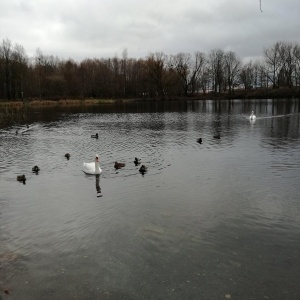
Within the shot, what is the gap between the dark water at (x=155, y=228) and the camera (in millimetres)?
6703

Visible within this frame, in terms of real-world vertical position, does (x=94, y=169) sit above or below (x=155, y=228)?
above

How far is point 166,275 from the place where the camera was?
6.96m

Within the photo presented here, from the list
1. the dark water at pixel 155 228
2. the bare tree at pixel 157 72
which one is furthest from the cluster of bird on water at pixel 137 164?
the bare tree at pixel 157 72

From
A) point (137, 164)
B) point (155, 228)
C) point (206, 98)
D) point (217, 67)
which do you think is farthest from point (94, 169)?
point (217, 67)

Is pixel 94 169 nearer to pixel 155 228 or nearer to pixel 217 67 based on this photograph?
pixel 155 228

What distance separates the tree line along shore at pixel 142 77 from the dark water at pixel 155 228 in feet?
225

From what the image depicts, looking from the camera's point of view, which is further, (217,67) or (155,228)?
(217,67)

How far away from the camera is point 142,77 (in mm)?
104812

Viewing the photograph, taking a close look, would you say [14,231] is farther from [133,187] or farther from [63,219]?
[133,187]

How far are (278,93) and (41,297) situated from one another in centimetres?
9131

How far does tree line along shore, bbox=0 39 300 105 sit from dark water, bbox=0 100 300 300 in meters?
68.6

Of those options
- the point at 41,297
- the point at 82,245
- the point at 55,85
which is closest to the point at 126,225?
the point at 82,245

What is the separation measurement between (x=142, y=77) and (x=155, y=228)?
324ft

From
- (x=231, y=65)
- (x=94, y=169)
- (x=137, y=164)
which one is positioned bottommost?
(x=137, y=164)
